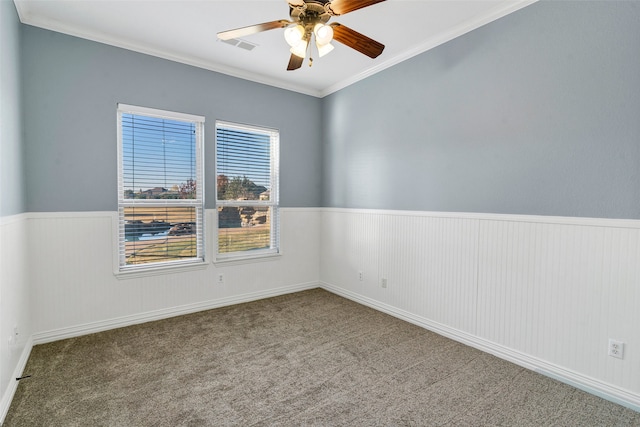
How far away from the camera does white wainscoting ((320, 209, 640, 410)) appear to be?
6.98 ft

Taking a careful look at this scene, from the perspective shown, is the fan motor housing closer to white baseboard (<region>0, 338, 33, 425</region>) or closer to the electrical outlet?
the electrical outlet

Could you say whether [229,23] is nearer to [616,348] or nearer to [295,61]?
[295,61]

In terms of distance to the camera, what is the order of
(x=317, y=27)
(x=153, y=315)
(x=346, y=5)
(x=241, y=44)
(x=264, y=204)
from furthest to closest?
(x=264, y=204), (x=153, y=315), (x=241, y=44), (x=317, y=27), (x=346, y=5)

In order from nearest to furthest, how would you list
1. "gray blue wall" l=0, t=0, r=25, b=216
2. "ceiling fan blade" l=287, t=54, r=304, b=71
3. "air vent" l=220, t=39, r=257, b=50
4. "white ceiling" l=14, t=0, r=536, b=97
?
"gray blue wall" l=0, t=0, r=25, b=216 < "ceiling fan blade" l=287, t=54, r=304, b=71 < "white ceiling" l=14, t=0, r=536, b=97 < "air vent" l=220, t=39, r=257, b=50

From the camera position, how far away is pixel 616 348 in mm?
2139

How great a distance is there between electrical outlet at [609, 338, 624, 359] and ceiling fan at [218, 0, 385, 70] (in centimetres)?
260

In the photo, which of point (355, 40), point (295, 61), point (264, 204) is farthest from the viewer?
point (264, 204)

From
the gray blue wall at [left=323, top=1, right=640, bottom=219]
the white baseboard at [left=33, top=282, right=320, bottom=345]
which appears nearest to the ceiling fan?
the gray blue wall at [left=323, top=1, right=640, bottom=219]

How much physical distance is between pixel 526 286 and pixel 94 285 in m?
3.98

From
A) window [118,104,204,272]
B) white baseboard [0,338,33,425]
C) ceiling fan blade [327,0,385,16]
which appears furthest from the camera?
window [118,104,204,272]

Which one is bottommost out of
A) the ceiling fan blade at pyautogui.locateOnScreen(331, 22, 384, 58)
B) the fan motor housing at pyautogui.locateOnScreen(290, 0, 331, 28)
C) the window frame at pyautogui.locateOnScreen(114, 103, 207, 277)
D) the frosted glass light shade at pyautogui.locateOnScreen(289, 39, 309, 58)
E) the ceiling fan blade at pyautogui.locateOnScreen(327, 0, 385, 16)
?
the window frame at pyautogui.locateOnScreen(114, 103, 207, 277)

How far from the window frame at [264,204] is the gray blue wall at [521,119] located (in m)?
1.37

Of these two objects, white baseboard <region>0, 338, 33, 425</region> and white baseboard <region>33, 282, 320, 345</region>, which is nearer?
white baseboard <region>0, 338, 33, 425</region>

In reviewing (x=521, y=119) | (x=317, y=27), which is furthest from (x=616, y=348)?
(x=317, y=27)
